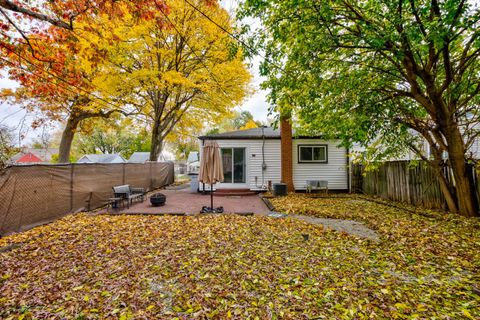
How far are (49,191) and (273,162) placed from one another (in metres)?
9.61

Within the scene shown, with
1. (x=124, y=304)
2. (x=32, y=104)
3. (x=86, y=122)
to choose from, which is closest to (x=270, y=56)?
(x=124, y=304)

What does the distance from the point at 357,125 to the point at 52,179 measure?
8913mm

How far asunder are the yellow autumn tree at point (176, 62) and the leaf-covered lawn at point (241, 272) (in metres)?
8.63

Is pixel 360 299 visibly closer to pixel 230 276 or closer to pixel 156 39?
pixel 230 276

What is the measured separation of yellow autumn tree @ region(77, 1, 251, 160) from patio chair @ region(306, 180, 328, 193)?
7.13 metres

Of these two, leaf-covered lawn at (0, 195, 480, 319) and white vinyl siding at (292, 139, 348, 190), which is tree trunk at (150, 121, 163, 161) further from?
leaf-covered lawn at (0, 195, 480, 319)

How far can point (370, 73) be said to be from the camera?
6.70m

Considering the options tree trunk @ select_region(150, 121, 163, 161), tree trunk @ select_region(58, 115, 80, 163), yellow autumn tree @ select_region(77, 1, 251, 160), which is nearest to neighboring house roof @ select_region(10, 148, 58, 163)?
tree trunk @ select_region(58, 115, 80, 163)

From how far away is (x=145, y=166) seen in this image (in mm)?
13508

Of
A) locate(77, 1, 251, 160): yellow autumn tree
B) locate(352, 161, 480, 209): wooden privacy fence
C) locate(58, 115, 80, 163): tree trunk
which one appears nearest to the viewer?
locate(352, 161, 480, 209): wooden privacy fence

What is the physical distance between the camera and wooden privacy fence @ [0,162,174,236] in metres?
5.16

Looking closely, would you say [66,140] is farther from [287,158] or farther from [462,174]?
[462,174]

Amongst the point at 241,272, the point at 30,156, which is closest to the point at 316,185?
the point at 241,272

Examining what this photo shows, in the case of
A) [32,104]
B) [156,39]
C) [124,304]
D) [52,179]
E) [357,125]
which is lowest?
[124,304]
